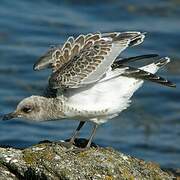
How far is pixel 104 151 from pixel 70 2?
48.8 ft

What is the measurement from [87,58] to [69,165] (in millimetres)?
1939

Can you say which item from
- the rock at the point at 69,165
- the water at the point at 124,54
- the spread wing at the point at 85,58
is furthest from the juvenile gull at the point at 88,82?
the water at the point at 124,54

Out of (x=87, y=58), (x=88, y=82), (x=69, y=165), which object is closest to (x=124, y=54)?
(x=87, y=58)

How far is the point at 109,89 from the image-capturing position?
34.4 feet

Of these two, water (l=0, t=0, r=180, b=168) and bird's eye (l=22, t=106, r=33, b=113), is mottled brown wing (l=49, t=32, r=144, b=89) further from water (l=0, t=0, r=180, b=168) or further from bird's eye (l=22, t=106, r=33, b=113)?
water (l=0, t=0, r=180, b=168)

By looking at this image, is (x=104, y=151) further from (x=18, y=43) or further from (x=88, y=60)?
(x=18, y=43)

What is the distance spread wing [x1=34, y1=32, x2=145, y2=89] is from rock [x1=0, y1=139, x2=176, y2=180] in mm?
989

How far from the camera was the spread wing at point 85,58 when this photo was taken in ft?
33.9

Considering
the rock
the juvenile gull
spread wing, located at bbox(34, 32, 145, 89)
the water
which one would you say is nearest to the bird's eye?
the juvenile gull

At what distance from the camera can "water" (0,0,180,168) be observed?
16.9 m

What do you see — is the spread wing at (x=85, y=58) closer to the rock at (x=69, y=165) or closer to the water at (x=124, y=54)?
the rock at (x=69, y=165)

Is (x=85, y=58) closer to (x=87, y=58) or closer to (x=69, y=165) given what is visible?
(x=87, y=58)

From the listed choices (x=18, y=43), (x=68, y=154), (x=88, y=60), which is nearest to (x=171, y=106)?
(x=18, y=43)

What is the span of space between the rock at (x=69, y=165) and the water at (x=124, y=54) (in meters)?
6.44
